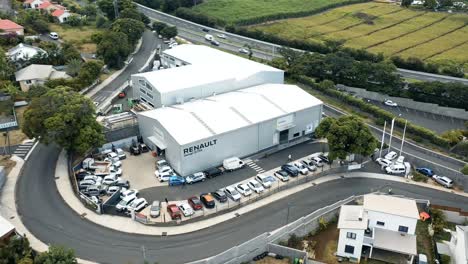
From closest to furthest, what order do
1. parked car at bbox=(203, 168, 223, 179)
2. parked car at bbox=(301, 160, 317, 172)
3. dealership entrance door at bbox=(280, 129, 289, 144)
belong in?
parked car at bbox=(203, 168, 223, 179)
parked car at bbox=(301, 160, 317, 172)
dealership entrance door at bbox=(280, 129, 289, 144)

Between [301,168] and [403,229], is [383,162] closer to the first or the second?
[301,168]

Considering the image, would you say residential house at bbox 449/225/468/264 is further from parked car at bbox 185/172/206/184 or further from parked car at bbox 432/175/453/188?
parked car at bbox 185/172/206/184

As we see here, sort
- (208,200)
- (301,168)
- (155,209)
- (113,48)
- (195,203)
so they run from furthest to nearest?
1. (113,48)
2. (301,168)
3. (208,200)
4. (195,203)
5. (155,209)

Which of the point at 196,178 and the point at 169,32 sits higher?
the point at 169,32

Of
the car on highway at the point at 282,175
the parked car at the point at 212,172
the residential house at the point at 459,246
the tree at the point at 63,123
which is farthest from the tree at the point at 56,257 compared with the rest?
the residential house at the point at 459,246

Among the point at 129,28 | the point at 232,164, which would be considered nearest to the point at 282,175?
the point at 232,164

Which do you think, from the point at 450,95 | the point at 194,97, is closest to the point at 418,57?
the point at 450,95

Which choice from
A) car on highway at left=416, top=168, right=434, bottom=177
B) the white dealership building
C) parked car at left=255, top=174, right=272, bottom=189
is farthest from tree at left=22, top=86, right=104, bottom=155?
car on highway at left=416, top=168, right=434, bottom=177
